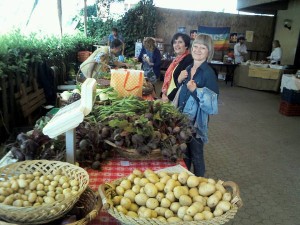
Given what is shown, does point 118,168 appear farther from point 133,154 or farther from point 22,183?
point 22,183

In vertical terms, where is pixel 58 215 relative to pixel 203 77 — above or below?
below

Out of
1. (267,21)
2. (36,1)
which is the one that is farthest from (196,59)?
(267,21)

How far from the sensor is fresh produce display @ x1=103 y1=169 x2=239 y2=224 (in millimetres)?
981

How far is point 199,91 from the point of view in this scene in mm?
2121

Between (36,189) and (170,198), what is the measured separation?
0.49 metres

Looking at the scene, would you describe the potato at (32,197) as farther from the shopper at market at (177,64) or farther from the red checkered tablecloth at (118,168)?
the shopper at market at (177,64)

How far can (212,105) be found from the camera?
2.12 m

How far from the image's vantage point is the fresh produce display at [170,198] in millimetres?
981

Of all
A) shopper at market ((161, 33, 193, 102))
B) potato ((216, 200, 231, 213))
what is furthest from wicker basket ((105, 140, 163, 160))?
shopper at market ((161, 33, 193, 102))

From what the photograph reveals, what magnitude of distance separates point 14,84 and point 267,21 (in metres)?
10.9

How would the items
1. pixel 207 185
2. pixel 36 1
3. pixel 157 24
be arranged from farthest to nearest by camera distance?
pixel 157 24, pixel 36 1, pixel 207 185

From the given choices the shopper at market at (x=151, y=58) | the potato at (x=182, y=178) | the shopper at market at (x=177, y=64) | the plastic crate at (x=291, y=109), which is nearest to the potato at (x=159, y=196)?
the potato at (x=182, y=178)

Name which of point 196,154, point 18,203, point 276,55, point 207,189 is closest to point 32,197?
point 18,203

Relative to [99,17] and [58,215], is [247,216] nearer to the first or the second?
[58,215]
